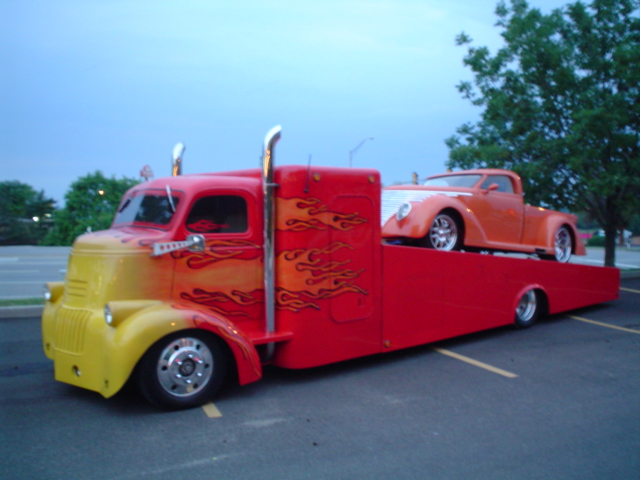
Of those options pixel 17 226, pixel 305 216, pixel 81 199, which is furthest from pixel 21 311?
pixel 17 226

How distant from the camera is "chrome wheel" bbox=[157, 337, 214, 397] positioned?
5336 millimetres

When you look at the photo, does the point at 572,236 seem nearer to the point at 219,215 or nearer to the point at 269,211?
the point at 269,211

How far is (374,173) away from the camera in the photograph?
692cm

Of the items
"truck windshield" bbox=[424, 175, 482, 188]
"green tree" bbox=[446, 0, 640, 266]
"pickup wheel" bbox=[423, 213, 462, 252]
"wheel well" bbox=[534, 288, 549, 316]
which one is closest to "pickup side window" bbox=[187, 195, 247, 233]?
"pickup wheel" bbox=[423, 213, 462, 252]

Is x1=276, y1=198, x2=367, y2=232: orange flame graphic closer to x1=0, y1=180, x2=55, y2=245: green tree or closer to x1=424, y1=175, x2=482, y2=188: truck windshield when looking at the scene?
x1=424, y1=175, x2=482, y2=188: truck windshield

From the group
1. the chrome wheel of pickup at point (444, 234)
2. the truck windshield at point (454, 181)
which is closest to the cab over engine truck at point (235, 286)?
the chrome wheel of pickup at point (444, 234)

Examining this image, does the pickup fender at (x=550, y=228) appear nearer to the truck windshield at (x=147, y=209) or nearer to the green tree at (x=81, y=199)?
the truck windshield at (x=147, y=209)


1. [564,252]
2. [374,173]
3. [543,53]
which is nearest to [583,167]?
[543,53]

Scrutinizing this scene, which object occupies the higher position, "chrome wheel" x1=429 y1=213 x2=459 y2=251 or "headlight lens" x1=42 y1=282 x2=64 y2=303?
"chrome wheel" x1=429 y1=213 x2=459 y2=251

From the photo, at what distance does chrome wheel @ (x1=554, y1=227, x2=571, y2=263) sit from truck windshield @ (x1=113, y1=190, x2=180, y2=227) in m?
7.24

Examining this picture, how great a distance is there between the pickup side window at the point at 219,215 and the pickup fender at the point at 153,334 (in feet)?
2.81

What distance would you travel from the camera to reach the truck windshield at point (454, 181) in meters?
9.28

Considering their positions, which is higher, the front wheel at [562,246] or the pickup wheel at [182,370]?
the front wheel at [562,246]

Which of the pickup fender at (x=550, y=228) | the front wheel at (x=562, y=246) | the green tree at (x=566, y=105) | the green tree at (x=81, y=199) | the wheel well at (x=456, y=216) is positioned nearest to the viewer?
the wheel well at (x=456, y=216)
